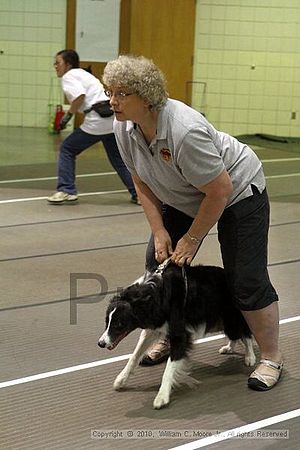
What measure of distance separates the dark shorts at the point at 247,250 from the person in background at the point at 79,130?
399 cm

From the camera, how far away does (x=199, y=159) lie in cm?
298

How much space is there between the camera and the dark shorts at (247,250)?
327 centimetres

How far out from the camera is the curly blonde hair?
2996 mm

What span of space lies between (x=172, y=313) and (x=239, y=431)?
0.56 metres

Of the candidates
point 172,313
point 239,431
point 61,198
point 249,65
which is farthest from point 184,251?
point 249,65

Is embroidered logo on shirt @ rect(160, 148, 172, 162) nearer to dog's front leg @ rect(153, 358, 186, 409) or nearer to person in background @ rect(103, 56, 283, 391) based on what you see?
person in background @ rect(103, 56, 283, 391)

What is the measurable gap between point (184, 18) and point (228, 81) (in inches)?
49.2

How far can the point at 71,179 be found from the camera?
287 inches

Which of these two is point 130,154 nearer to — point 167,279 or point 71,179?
point 167,279

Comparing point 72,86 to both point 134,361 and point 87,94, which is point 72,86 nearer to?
point 87,94

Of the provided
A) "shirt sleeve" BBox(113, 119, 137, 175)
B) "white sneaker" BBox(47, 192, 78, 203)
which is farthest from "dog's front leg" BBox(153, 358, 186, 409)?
"white sneaker" BBox(47, 192, 78, 203)

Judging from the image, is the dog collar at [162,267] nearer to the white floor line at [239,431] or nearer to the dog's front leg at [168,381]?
the dog's front leg at [168,381]

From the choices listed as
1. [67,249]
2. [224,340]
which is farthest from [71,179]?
[224,340]

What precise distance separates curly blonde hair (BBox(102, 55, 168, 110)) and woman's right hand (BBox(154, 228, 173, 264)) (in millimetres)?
606
